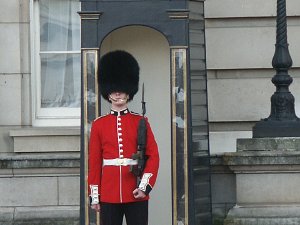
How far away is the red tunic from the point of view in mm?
9844

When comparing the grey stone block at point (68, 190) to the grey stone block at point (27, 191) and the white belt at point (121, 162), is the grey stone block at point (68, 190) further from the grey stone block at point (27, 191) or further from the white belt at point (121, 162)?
the white belt at point (121, 162)

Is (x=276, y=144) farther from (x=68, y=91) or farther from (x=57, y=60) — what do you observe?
(x=57, y=60)

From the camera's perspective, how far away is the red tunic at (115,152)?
984 centimetres

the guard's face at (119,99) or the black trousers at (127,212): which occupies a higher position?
the guard's face at (119,99)

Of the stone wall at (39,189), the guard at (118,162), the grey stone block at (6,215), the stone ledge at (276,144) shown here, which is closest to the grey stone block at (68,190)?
the stone wall at (39,189)

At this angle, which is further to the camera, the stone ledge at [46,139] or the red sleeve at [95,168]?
the stone ledge at [46,139]

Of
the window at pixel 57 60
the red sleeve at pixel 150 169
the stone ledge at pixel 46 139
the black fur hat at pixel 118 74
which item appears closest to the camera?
the red sleeve at pixel 150 169

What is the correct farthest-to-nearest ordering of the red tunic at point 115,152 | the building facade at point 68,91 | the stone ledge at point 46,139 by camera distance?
1. the stone ledge at point 46,139
2. the building facade at point 68,91
3. the red tunic at point 115,152

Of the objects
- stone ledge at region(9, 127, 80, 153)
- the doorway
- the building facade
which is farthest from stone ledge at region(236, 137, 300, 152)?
stone ledge at region(9, 127, 80, 153)

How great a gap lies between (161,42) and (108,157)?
209 centimetres

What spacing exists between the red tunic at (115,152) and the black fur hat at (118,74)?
0.20 metres

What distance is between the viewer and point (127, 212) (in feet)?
32.6

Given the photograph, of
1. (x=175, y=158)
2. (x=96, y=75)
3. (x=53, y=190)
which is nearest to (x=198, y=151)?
(x=175, y=158)

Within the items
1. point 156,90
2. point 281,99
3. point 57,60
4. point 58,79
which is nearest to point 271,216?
point 281,99
